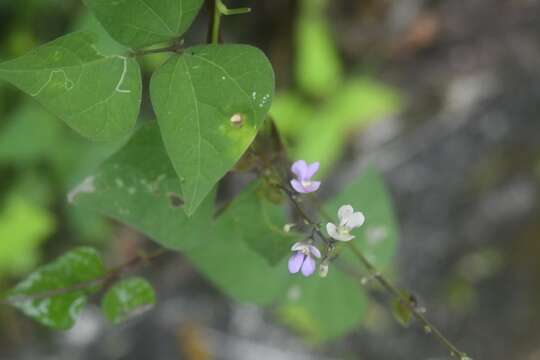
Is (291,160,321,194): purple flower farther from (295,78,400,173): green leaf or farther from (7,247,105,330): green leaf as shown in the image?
(295,78,400,173): green leaf

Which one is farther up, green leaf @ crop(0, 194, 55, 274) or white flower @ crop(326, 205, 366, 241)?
white flower @ crop(326, 205, 366, 241)

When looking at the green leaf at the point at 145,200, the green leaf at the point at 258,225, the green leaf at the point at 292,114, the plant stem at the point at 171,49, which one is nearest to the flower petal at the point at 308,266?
the green leaf at the point at 258,225

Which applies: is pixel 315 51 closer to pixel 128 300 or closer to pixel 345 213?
pixel 128 300

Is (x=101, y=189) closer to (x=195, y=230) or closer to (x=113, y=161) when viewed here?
(x=113, y=161)

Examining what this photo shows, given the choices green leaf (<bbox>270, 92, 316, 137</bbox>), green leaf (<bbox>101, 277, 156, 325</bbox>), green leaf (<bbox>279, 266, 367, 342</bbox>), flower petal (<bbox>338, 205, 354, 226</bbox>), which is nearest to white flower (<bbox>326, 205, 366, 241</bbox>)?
flower petal (<bbox>338, 205, 354, 226</bbox>)

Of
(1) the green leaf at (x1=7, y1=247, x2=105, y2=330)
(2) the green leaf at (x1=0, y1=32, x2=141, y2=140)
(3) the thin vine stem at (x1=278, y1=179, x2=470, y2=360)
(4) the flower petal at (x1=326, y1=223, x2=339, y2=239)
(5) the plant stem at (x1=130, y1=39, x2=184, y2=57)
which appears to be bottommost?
(1) the green leaf at (x1=7, y1=247, x2=105, y2=330)

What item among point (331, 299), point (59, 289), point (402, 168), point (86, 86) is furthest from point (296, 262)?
point (402, 168)
